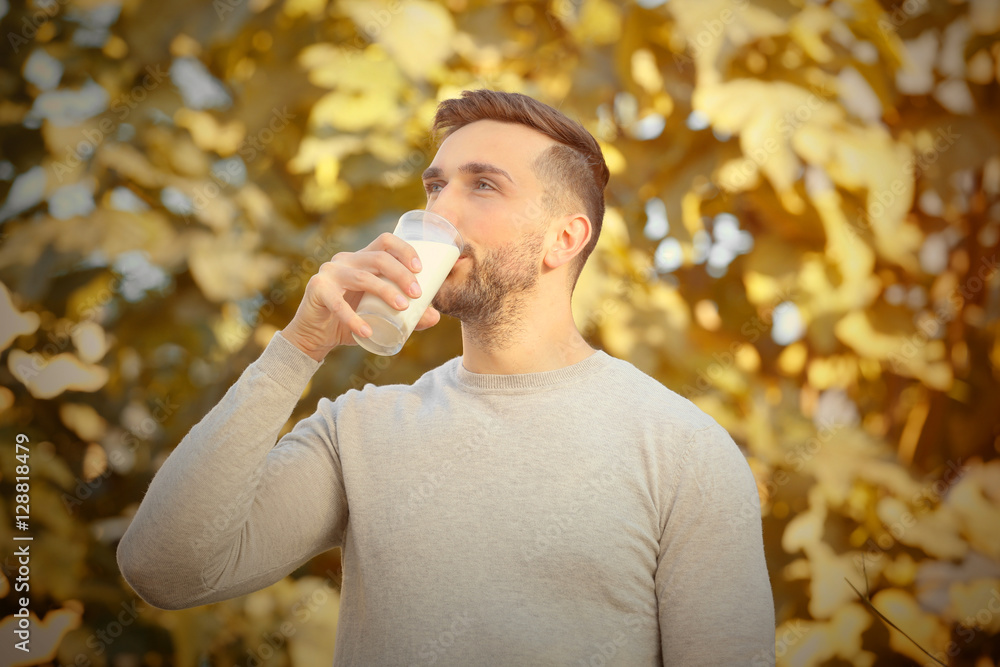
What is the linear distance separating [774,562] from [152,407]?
149cm

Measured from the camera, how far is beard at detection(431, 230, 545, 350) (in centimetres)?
121

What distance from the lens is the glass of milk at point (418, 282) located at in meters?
0.99

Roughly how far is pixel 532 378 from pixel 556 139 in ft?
1.51

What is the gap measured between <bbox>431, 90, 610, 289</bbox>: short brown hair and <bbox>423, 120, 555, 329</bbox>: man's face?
0.11 feet

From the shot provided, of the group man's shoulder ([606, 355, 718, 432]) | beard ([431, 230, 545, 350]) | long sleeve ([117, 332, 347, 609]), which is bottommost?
long sleeve ([117, 332, 347, 609])

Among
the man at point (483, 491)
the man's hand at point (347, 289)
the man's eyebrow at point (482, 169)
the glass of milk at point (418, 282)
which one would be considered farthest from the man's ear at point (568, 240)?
the man's hand at point (347, 289)

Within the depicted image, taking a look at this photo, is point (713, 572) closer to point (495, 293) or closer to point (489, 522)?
point (489, 522)

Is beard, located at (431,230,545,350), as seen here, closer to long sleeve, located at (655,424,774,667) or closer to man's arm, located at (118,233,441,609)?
man's arm, located at (118,233,441,609)

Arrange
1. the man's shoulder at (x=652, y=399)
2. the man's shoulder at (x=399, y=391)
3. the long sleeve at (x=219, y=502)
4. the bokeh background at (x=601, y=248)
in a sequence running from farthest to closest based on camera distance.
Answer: the bokeh background at (x=601, y=248) → the man's shoulder at (x=399, y=391) → the man's shoulder at (x=652, y=399) → the long sleeve at (x=219, y=502)

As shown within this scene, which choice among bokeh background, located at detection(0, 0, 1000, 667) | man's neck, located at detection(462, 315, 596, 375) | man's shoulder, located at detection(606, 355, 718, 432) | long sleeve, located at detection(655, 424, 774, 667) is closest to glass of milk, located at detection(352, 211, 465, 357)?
man's neck, located at detection(462, 315, 596, 375)

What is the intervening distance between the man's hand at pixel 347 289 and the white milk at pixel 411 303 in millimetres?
15

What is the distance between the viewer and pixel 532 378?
1213 millimetres

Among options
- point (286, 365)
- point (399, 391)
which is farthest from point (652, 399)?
point (286, 365)

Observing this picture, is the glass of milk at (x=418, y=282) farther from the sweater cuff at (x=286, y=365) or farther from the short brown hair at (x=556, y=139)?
the short brown hair at (x=556, y=139)
